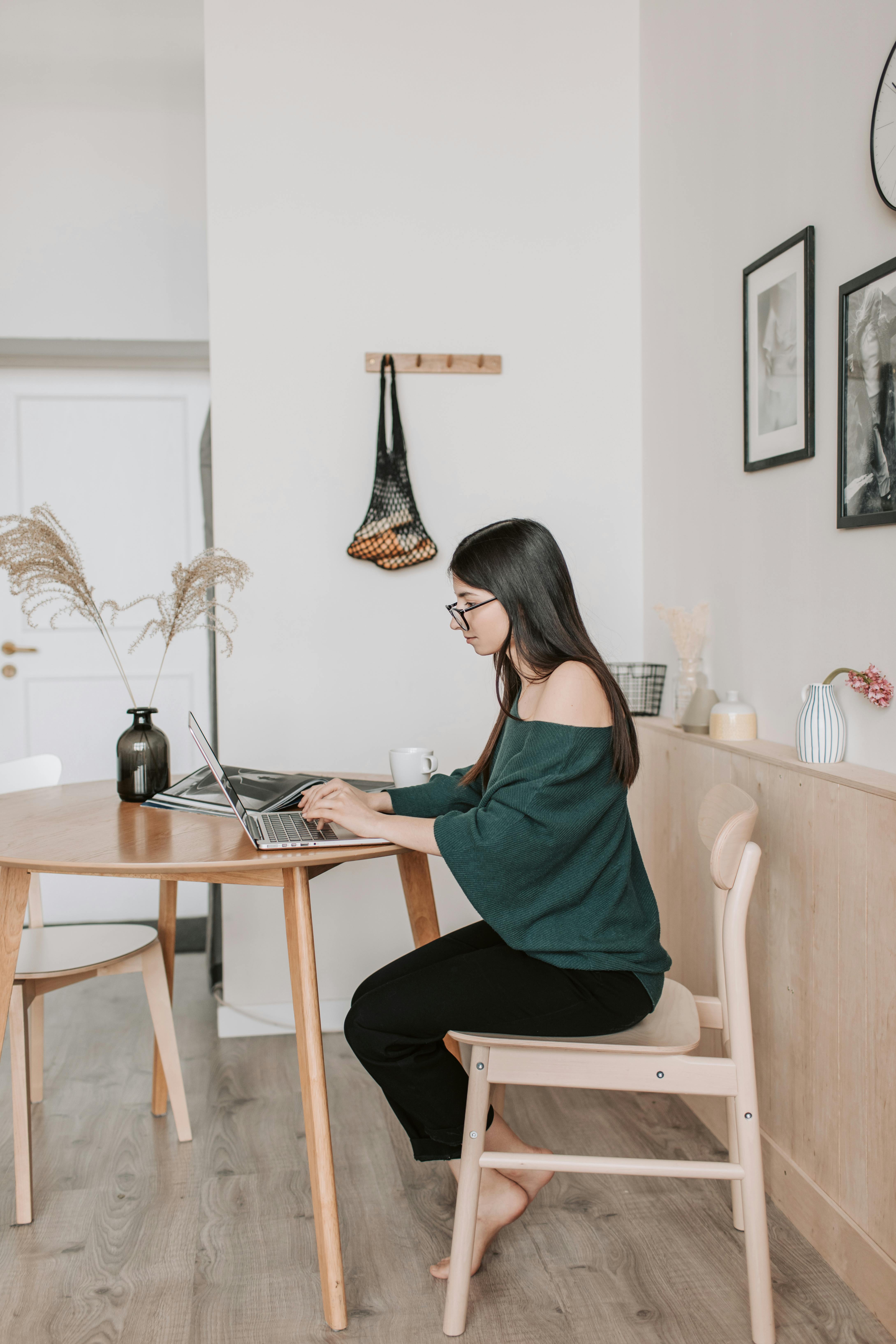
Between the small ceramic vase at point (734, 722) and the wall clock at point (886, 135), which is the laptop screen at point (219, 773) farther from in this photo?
the wall clock at point (886, 135)

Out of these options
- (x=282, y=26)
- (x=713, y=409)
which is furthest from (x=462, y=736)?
(x=282, y=26)

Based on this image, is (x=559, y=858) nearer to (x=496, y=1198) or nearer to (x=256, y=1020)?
(x=496, y=1198)

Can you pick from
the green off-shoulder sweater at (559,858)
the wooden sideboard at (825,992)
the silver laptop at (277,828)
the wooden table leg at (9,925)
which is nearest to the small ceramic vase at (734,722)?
the wooden sideboard at (825,992)

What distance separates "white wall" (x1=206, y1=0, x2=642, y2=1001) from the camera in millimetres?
2584

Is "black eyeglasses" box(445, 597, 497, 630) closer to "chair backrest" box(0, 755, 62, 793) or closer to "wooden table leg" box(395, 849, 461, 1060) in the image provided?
"wooden table leg" box(395, 849, 461, 1060)

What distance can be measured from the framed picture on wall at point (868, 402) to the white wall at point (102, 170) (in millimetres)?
2216

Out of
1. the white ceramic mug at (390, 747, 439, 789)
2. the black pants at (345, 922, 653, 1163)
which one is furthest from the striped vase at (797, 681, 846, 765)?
the white ceramic mug at (390, 747, 439, 789)

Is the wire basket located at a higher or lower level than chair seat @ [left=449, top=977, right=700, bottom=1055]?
higher

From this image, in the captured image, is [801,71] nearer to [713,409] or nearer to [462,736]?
[713,409]

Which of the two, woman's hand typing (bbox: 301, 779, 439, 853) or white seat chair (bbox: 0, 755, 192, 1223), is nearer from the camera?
woman's hand typing (bbox: 301, 779, 439, 853)

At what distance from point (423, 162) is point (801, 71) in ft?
3.65

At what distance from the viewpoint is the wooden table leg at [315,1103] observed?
58.9 inches

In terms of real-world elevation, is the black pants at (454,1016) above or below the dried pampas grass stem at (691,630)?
below

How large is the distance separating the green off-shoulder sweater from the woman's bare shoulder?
0.02 meters
